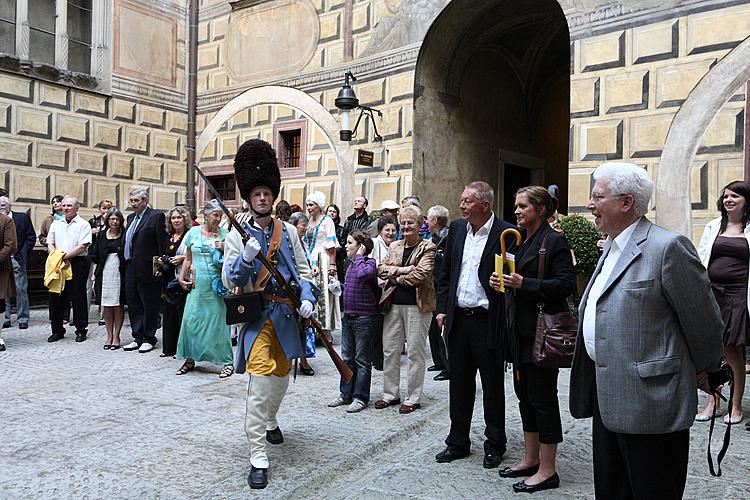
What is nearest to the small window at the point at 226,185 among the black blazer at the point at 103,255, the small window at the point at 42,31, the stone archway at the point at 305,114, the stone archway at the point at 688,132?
the stone archway at the point at 305,114

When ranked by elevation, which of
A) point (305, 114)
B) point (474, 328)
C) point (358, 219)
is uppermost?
point (305, 114)

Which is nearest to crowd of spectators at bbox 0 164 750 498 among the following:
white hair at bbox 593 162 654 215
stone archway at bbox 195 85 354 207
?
white hair at bbox 593 162 654 215

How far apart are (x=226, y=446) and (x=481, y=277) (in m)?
2.11

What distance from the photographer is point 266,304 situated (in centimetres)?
403

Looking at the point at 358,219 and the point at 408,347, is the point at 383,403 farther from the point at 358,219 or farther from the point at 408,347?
the point at 358,219

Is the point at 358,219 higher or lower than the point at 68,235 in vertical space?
higher

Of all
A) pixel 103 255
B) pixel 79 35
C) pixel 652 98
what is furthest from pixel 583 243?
pixel 79 35

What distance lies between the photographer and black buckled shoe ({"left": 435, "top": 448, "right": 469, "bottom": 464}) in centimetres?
417

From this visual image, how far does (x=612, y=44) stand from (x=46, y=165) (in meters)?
10.8

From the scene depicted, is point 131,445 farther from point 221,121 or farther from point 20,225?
point 221,121

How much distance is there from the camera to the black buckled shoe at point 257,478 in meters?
3.71

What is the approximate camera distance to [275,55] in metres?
13.5

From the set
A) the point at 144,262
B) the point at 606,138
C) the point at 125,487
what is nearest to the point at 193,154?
→ the point at 144,262

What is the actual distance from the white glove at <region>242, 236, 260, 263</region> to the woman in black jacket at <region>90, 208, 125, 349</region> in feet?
16.7
